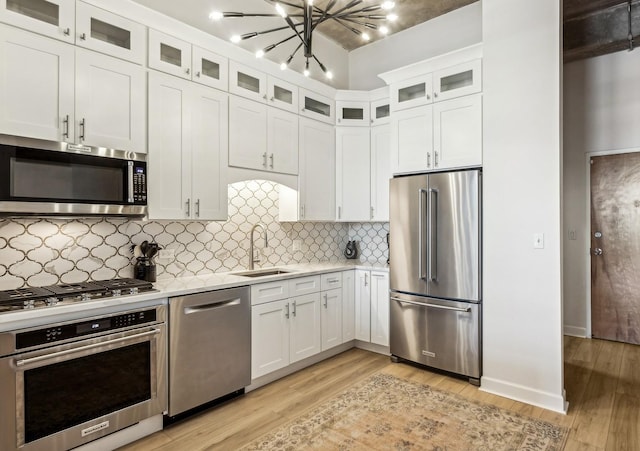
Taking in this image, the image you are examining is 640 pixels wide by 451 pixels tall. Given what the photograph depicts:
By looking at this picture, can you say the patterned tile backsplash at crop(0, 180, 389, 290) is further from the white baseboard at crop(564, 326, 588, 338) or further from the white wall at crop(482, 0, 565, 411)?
the white baseboard at crop(564, 326, 588, 338)

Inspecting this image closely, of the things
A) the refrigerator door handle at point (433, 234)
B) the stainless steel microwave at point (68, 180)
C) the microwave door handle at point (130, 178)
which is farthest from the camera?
the refrigerator door handle at point (433, 234)

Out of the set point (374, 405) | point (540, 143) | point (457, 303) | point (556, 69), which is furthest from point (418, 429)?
point (556, 69)

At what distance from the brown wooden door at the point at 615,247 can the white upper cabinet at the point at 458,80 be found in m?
2.37

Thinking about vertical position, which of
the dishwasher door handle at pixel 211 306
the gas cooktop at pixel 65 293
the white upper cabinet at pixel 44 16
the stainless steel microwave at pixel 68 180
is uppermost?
the white upper cabinet at pixel 44 16

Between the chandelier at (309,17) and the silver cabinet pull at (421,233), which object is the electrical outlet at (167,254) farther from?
the silver cabinet pull at (421,233)

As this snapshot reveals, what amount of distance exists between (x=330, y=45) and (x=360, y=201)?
2163mm

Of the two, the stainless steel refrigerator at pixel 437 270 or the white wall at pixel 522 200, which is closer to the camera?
the white wall at pixel 522 200

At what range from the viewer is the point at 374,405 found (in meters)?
2.82

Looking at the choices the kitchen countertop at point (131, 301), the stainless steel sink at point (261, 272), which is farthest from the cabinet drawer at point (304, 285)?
the stainless steel sink at point (261, 272)

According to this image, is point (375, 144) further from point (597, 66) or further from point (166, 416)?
point (166, 416)

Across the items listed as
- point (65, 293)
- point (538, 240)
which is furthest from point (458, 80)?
point (65, 293)

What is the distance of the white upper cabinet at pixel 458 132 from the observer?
127 inches

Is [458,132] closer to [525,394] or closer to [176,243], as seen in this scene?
[525,394]

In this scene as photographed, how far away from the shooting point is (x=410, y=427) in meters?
2.51
